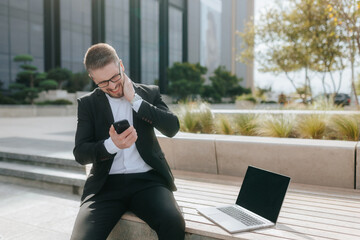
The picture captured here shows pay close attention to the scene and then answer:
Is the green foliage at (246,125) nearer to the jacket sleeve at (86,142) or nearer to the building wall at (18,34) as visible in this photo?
the jacket sleeve at (86,142)

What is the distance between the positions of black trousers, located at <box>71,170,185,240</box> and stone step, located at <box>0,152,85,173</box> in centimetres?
302

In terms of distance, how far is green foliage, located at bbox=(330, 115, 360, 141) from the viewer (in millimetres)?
4711

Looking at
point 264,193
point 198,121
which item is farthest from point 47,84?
point 264,193

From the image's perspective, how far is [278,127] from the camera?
516cm

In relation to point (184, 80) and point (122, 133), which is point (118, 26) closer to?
point (184, 80)

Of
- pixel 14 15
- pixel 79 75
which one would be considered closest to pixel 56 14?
pixel 14 15

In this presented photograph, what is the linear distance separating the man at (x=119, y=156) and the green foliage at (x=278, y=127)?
2833 mm

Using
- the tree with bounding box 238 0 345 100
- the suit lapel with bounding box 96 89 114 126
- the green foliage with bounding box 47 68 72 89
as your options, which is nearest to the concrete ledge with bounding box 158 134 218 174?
the suit lapel with bounding box 96 89 114 126

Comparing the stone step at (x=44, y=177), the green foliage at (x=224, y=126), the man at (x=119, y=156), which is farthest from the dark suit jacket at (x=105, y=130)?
the green foliage at (x=224, y=126)

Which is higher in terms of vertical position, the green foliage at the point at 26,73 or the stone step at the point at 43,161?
the green foliage at the point at 26,73

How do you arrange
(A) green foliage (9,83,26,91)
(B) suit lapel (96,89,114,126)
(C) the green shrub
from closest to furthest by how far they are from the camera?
(B) suit lapel (96,89,114,126), (C) the green shrub, (A) green foliage (9,83,26,91)

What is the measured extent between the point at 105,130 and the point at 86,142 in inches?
7.4

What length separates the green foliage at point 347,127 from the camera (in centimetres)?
471

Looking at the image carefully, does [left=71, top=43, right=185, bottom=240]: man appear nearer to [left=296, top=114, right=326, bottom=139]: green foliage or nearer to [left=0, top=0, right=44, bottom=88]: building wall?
[left=296, top=114, right=326, bottom=139]: green foliage
